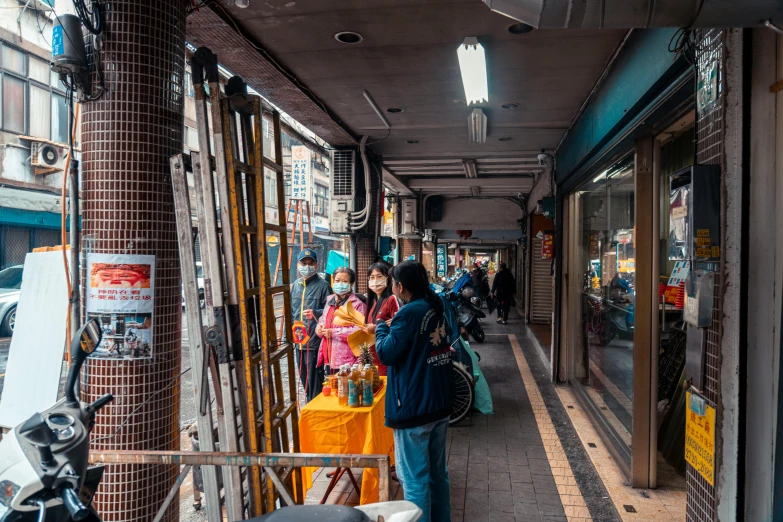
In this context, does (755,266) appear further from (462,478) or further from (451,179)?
(451,179)

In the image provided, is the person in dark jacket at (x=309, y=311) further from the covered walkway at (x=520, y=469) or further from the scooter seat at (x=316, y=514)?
the scooter seat at (x=316, y=514)

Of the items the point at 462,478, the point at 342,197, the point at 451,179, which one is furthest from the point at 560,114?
the point at 451,179

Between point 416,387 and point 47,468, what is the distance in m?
1.96

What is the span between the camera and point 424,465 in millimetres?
3156

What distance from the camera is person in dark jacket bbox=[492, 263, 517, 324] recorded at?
15164 millimetres

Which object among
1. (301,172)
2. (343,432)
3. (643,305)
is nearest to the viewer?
(343,432)

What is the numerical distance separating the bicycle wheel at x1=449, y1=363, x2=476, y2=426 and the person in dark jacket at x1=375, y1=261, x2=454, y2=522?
97.5 inches

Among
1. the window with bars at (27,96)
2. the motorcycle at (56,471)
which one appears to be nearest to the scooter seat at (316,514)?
the motorcycle at (56,471)

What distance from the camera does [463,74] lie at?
16.6 feet

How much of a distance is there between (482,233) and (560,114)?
424 inches

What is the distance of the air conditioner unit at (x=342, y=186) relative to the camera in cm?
857

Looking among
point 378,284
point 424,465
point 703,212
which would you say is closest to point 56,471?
point 424,465

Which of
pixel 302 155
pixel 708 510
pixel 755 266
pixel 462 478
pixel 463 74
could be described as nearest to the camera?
pixel 755 266

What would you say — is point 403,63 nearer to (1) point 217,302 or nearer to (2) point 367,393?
(2) point 367,393
